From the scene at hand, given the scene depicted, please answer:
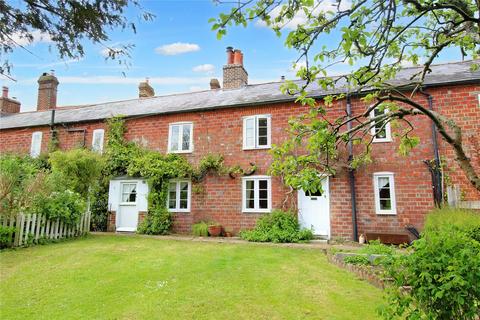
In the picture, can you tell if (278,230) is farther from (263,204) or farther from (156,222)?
(156,222)

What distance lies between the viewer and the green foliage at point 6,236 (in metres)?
9.38

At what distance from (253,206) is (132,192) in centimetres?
618

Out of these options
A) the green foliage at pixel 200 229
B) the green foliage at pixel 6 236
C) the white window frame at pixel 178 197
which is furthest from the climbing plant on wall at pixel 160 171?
the green foliage at pixel 6 236

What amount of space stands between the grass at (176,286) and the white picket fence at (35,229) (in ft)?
2.51

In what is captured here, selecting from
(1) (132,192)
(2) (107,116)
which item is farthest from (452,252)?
(2) (107,116)

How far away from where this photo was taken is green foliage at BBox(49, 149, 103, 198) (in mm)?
13125

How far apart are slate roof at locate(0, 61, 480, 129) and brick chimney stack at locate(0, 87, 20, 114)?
203cm

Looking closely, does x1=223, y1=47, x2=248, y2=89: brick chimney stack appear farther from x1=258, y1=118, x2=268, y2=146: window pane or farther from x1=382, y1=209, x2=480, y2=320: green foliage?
x1=382, y1=209, x2=480, y2=320: green foliage

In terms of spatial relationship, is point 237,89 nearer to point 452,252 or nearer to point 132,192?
point 132,192

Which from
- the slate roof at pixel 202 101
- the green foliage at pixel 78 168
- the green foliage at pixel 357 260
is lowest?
the green foliage at pixel 357 260

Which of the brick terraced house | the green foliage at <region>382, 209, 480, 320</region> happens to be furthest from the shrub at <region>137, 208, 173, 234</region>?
the green foliage at <region>382, 209, 480, 320</region>

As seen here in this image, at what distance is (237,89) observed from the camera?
17078 mm

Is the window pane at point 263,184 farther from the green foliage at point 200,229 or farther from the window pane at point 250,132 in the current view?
the green foliage at point 200,229

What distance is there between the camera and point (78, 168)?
13.4 metres
